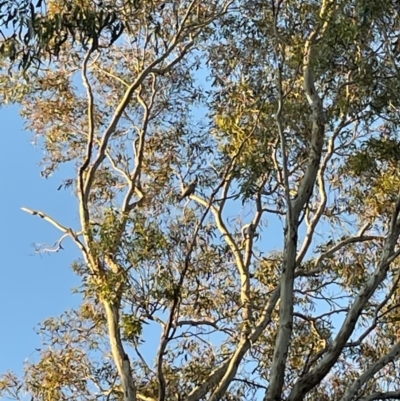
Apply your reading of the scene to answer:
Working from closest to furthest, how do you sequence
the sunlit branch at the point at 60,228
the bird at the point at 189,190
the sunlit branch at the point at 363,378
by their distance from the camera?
the sunlit branch at the point at 363,378 < the sunlit branch at the point at 60,228 < the bird at the point at 189,190

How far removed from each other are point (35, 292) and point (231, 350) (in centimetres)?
269

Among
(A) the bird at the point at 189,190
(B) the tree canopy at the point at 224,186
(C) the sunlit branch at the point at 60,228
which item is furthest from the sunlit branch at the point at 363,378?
(A) the bird at the point at 189,190

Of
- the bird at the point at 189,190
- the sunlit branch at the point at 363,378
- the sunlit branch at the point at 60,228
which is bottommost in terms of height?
the sunlit branch at the point at 363,378

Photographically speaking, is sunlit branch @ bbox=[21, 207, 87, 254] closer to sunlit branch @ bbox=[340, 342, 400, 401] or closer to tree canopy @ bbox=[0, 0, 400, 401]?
tree canopy @ bbox=[0, 0, 400, 401]

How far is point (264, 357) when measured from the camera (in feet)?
21.7

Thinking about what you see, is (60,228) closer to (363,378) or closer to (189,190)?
(189,190)

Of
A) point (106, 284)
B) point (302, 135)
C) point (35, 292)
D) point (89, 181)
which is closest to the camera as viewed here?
point (106, 284)

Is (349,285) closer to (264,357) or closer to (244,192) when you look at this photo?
(264,357)

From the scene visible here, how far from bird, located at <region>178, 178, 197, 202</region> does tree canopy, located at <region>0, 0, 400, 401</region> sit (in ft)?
0.14

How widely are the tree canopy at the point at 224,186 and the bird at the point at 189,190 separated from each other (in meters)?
0.04

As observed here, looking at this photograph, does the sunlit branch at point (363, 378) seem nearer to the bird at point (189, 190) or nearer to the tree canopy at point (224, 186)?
the tree canopy at point (224, 186)

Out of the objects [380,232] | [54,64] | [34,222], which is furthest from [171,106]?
[380,232]

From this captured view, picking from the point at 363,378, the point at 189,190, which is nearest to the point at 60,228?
the point at 189,190

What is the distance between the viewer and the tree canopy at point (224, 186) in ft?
18.6
